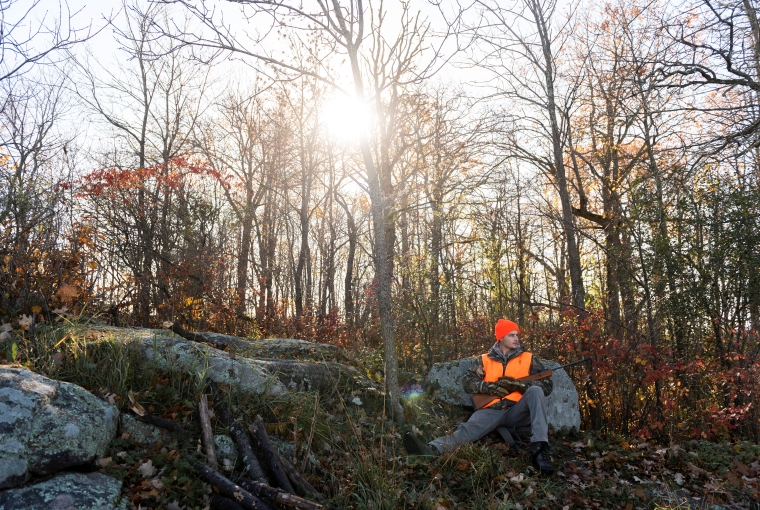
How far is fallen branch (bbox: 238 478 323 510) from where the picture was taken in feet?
11.7

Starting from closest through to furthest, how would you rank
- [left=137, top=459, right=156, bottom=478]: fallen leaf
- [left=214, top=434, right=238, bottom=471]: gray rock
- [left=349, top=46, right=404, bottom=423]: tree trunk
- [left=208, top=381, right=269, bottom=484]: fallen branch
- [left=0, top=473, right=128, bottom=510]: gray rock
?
[left=0, top=473, right=128, bottom=510]: gray rock → [left=137, top=459, right=156, bottom=478]: fallen leaf → [left=208, top=381, right=269, bottom=484]: fallen branch → [left=214, top=434, right=238, bottom=471]: gray rock → [left=349, top=46, right=404, bottom=423]: tree trunk

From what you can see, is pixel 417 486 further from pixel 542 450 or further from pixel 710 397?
pixel 710 397

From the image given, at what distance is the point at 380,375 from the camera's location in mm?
7516

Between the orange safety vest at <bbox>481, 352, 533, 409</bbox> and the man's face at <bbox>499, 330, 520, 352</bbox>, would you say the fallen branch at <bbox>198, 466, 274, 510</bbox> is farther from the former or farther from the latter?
the man's face at <bbox>499, 330, 520, 352</bbox>

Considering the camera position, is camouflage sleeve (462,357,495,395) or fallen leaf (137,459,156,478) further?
camouflage sleeve (462,357,495,395)

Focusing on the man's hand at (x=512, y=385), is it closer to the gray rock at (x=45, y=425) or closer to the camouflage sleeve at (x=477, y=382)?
the camouflage sleeve at (x=477, y=382)

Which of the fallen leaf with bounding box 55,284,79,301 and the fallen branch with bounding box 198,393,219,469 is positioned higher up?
the fallen leaf with bounding box 55,284,79,301

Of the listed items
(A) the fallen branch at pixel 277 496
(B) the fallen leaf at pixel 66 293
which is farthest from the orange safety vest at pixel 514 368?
(B) the fallen leaf at pixel 66 293

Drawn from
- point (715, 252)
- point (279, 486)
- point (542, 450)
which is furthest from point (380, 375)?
point (715, 252)

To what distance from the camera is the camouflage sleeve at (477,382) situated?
5.95m

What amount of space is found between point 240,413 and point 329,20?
4.21m

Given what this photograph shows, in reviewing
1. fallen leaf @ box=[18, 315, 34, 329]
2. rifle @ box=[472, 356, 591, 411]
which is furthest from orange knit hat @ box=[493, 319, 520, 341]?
fallen leaf @ box=[18, 315, 34, 329]

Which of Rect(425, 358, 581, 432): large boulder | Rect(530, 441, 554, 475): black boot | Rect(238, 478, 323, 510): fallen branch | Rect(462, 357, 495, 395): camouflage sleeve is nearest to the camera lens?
Rect(238, 478, 323, 510): fallen branch

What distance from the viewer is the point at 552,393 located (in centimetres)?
666
